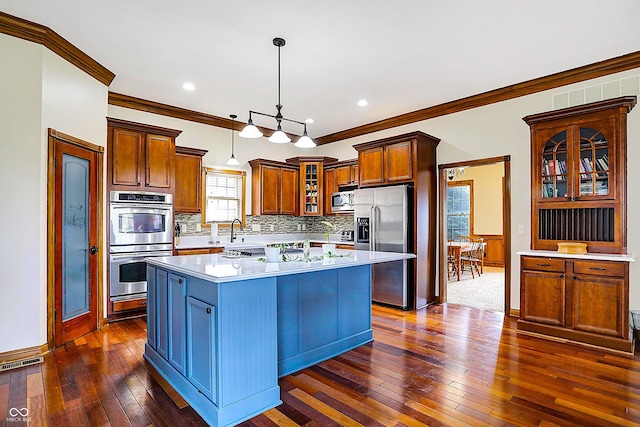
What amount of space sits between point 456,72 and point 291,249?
9.43 ft

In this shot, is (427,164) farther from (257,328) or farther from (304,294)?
(257,328)

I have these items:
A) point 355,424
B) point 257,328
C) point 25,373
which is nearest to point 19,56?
point 25,373

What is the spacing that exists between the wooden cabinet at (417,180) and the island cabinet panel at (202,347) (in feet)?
10.9

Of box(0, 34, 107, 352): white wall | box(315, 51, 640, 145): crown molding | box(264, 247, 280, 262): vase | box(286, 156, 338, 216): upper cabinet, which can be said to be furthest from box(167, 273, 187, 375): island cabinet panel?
box(315, 51, 640, 145): crown molding

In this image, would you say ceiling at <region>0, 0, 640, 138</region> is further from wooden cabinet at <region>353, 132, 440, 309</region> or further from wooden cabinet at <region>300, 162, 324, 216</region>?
wooden cabinet at <region>300, 162, 324, 216</region>

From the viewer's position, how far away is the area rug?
204 inches

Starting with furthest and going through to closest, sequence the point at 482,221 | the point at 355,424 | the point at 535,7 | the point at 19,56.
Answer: the point at 482,221 → the point at 19,56 → the point at 535,7 → the point at 355,424

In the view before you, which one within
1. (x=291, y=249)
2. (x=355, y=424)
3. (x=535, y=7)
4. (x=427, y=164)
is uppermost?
(x=535, y=7)

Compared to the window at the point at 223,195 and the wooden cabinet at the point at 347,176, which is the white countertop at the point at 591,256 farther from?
the window at the point at 223,195

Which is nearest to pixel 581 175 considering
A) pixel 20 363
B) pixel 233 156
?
pixel 233 156

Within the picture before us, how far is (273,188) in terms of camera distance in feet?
21.1

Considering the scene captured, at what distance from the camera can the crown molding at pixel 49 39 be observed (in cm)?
303

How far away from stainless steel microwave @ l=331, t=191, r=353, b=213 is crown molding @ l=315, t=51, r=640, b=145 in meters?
1.18

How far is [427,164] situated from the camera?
5125 mm
